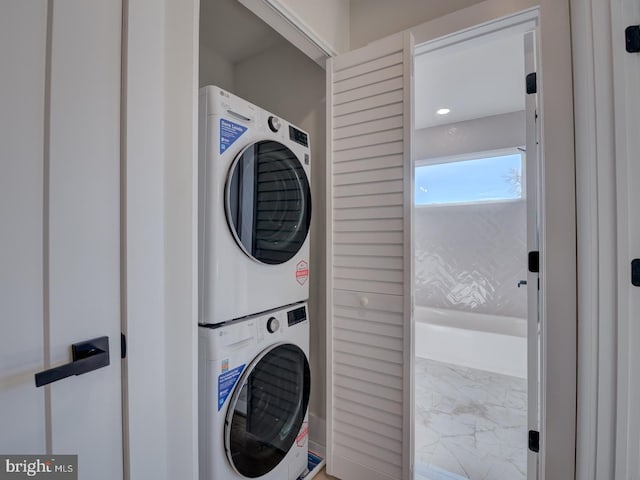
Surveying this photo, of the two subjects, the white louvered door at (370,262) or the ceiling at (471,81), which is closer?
→ the white louvered door at (370,262)

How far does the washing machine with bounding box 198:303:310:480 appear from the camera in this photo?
3.15 ft

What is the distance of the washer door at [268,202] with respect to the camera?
40.6 inches

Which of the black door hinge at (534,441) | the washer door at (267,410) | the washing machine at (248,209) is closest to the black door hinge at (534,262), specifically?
the black door hinge at (534,441)

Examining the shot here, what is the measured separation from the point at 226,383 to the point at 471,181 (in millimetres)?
3446

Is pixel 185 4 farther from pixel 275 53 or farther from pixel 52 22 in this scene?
pixel 275 53

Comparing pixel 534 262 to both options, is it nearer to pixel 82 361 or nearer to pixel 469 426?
pixel 469 426

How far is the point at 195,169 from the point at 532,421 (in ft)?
5.16

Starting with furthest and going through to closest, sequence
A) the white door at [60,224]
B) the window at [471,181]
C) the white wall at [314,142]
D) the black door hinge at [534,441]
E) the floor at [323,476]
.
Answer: the window at [471,181] < the white wall at [314,142] < the floor at [323,476] < the black door hinge at [534,441] < the white door at [60,224]

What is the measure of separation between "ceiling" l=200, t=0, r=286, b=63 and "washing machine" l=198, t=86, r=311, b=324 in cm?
84

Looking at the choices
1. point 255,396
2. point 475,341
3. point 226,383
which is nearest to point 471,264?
point 475,341

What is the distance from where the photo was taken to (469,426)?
186 centimetres

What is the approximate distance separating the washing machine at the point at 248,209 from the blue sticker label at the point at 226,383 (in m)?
0.19

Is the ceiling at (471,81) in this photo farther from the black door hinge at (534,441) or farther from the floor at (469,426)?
the floor at (469,426)

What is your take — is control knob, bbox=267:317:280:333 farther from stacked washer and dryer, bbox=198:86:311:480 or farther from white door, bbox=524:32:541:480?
white door, bbox=524:32:541:480
